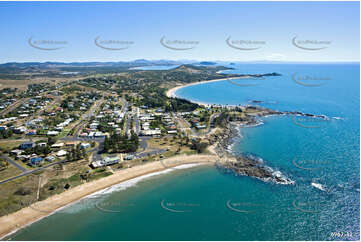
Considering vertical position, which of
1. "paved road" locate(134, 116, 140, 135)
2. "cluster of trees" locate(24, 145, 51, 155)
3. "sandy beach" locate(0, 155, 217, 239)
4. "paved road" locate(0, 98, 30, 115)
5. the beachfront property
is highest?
Result: "paved road" locate(0, 98, 30, 115)

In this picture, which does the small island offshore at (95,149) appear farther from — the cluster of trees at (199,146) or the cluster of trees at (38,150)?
the cluster of trees at (38,150)

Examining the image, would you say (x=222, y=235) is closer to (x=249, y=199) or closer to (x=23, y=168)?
(x=249, y=199)

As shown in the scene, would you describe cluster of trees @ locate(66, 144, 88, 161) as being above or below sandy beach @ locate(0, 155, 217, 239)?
above

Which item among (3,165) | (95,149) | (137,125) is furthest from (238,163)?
(3,165)

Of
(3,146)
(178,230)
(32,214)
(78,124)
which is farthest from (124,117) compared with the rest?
(178,230)

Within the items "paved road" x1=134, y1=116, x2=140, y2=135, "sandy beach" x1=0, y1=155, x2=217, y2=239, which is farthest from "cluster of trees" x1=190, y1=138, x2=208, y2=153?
"paved road" x1=134, y1=116, x2=140, y2=135

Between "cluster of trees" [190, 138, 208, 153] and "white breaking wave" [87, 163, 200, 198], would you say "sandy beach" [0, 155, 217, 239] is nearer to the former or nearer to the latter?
"white breaking wave" [87, 163, 200, 198]

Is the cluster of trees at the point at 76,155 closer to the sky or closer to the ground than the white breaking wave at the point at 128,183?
closer to the sky

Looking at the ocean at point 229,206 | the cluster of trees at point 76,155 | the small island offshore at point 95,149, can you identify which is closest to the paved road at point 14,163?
the small island offshore at point 95,149
